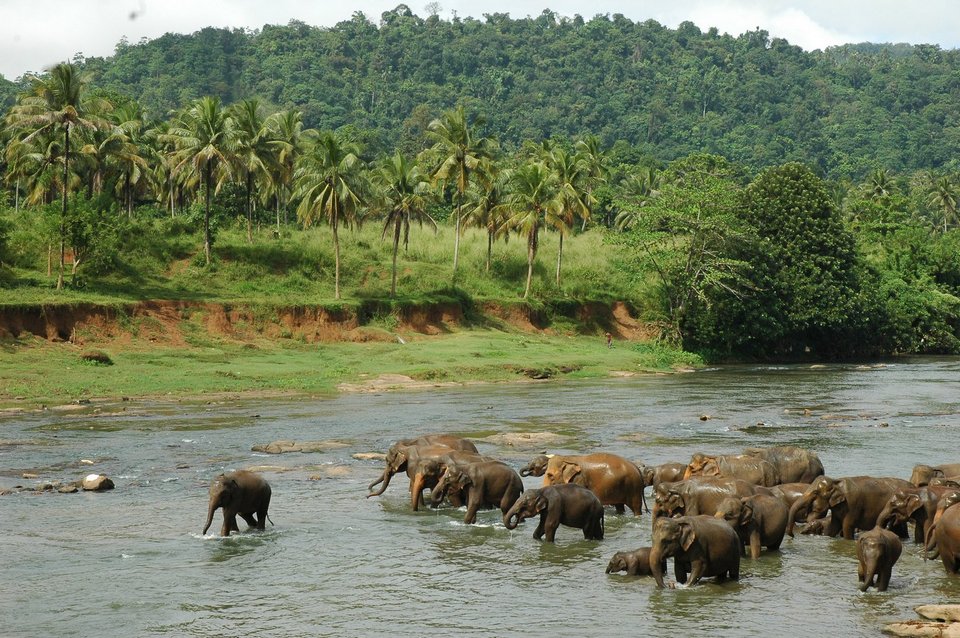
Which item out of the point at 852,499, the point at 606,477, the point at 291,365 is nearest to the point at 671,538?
the point at 852,499

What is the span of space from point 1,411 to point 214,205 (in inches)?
1621

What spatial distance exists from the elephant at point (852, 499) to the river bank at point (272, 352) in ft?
83.4

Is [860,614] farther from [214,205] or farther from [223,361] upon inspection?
[214,205]

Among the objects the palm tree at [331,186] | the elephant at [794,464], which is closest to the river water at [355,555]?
the elephant at [794,464]

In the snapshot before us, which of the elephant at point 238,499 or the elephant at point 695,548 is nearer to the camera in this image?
the elephant at point 695,548

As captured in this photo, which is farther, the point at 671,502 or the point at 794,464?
the point at 794,464

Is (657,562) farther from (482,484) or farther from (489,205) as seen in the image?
(489,205)

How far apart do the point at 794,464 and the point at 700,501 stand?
13.9ft

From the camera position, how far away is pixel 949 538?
46.9 ft

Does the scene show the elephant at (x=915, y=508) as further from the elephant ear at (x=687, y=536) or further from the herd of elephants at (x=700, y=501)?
the elephant ear at (x=687, y=536)

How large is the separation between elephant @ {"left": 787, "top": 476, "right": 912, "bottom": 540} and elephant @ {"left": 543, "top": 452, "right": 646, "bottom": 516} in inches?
109

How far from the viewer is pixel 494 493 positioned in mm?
18094

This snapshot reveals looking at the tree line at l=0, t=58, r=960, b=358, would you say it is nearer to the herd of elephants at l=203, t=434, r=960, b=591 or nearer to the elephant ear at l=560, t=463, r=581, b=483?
the herd of elephants at l=203, t=434, r=960, b=591

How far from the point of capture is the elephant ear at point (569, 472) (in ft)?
60.5
